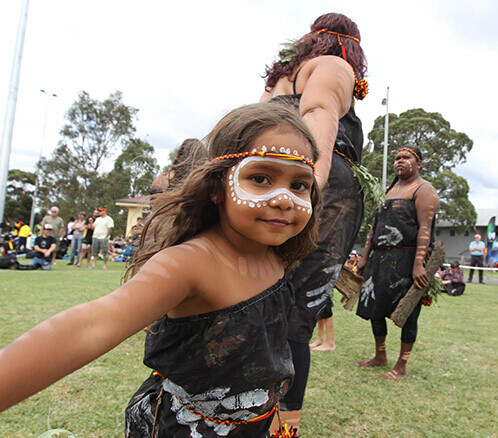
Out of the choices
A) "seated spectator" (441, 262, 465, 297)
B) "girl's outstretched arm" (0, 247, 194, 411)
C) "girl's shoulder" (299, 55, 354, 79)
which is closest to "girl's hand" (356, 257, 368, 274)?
"girl's shoulder" (299, 55, 354, 79)

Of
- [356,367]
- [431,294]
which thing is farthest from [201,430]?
[431,294]

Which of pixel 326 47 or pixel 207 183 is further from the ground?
pixel 326 47

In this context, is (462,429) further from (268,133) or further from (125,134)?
(125,134)

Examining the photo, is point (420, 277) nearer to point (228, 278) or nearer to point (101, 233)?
point (228, 278)

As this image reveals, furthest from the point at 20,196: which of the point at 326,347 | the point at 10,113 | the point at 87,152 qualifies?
the point at 326,347

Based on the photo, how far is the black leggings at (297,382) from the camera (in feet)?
6.48

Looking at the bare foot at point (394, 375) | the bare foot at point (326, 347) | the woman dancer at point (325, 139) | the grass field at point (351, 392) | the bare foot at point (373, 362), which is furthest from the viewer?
the bare foot at point (326, 347)


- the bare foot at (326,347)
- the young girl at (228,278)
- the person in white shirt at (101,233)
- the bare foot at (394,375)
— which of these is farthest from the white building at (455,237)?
the young girl at (228,278)

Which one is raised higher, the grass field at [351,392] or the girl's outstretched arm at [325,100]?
the girl's outstretched arm at [325,100]

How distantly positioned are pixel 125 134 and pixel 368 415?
115 ft

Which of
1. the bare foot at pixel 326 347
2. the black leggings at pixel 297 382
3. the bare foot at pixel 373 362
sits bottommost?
the bare foot at pixel 326 347

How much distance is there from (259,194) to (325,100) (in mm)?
882

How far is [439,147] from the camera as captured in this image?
31.7 meters

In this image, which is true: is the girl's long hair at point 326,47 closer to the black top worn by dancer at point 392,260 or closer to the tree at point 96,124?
the black top worn by dancer at point 392,260
